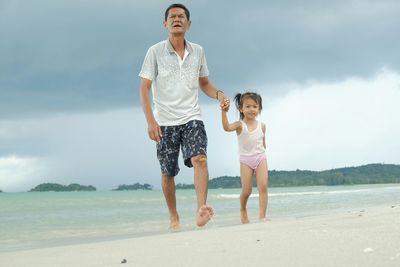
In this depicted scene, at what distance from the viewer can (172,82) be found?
5527mm

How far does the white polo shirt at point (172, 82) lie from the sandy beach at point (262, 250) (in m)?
2.12

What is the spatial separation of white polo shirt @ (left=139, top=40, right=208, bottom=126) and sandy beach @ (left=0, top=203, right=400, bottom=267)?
83.4 inches

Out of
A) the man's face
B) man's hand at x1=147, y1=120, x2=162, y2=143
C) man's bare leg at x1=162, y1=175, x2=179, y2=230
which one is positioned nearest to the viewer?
man's hand at x1=147, y1=120, x2=162, y2=143

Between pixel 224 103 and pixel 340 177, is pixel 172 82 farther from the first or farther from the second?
pixel 340 177

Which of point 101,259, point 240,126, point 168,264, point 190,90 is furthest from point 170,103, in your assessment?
point 168,264

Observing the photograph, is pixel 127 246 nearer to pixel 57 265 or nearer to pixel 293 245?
pixel 57 265

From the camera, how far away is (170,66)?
5.55 metres

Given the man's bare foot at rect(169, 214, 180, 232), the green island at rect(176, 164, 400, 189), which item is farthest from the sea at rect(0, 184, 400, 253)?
the green island at rect(176, 164, 400, 189)

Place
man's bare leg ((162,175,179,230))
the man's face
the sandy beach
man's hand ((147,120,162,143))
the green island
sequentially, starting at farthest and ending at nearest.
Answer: the green island < man's bare leg ((162,175,179,230)) < the man's face < man's hand ((147,120,162,143)) < the sandy beach

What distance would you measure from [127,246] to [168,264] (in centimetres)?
92

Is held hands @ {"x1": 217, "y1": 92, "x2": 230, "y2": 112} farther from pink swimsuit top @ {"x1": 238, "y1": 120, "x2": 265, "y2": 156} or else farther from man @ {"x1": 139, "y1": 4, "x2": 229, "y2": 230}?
pink swimsuit top @ {"x1": 238, "y1": 120, "x2": 265, "y2": 156}

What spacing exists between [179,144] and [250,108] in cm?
128

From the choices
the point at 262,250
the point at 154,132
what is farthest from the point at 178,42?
the point at 262,250

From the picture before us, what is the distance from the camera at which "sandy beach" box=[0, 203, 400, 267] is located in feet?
7.58
